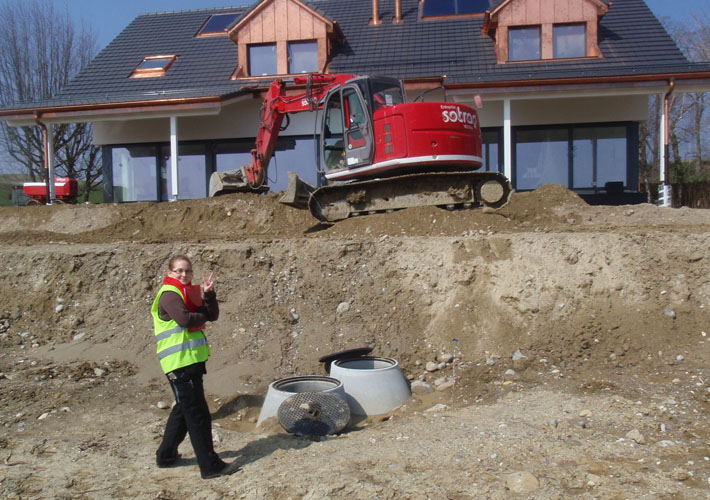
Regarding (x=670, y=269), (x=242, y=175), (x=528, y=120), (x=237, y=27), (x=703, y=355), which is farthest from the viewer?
(x=237, y=27)

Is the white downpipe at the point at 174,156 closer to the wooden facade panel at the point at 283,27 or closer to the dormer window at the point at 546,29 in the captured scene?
the wooden facade panel at the point at 283,27

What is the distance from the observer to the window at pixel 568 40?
1622cm

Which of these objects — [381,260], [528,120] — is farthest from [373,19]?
[381,260]

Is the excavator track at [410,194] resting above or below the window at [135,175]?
below

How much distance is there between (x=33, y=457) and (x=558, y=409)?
4.28m

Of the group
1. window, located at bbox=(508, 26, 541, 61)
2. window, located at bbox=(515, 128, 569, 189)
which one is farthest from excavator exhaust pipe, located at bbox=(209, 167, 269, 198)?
window, located at bbox=(508, 26, 541, 61)

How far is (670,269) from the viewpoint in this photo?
7.21 metres

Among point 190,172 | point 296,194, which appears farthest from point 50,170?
point 296,194

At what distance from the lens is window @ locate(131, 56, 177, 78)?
1789 centimetres

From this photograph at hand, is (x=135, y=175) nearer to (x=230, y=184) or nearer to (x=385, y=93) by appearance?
(x=230, y=184)

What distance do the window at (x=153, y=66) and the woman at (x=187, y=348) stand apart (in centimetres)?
1494

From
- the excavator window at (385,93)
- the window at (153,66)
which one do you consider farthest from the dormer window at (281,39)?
the excavator window at (385,93)

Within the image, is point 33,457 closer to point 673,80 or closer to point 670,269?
point 670,269

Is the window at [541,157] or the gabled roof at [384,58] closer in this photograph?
the gabled roof at [384,58]
